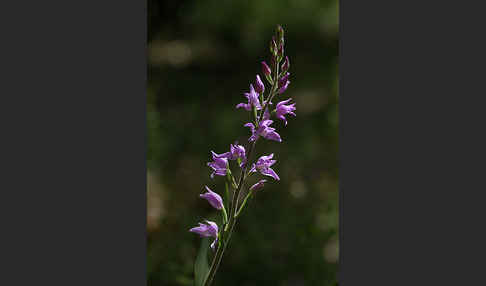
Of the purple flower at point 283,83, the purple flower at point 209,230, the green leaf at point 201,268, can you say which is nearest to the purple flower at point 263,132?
the purple flower at point 283,83

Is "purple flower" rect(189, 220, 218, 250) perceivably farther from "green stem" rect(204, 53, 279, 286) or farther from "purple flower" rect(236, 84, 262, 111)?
"purple flower" rect(236, 84, 262, 111)

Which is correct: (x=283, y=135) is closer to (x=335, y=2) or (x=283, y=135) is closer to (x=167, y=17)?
(x=335, y=2)

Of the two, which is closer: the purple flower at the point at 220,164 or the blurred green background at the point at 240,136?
the purple flower at the point at 220,164

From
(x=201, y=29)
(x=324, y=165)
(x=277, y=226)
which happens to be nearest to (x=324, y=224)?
(x=277, y=226)

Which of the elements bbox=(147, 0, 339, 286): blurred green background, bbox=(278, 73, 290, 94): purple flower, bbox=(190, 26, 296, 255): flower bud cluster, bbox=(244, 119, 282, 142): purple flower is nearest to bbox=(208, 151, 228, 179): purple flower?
bbox=(190, 26, 296, 255): flower bud cluster

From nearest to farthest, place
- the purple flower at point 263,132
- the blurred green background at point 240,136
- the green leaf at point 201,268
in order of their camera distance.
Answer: the purple flower at point 263,132 → the green leaf at point 201,268 → the blurred green background at point 240,136

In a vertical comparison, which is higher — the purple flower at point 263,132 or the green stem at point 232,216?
the purple flower at point 263,132

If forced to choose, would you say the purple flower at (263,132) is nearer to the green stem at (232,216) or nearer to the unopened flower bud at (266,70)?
the green stem at (232,216)

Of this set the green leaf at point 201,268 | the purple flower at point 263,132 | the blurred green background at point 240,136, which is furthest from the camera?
the blurred green background at point 240,136
